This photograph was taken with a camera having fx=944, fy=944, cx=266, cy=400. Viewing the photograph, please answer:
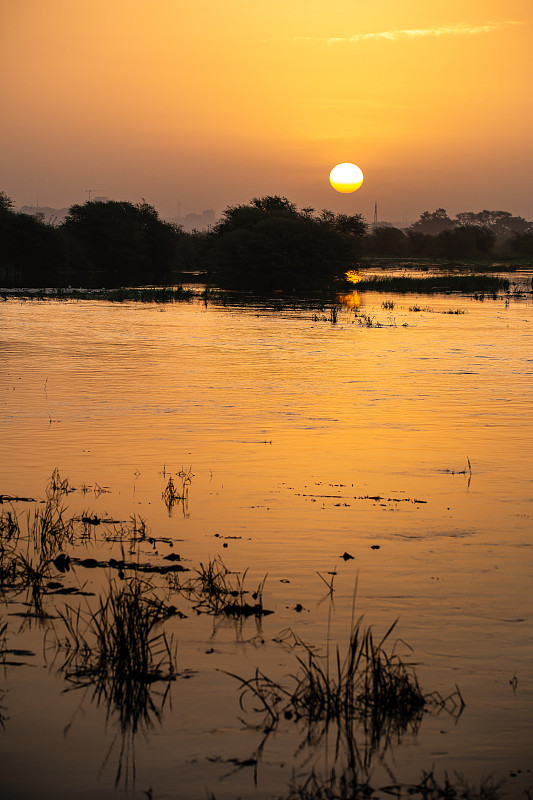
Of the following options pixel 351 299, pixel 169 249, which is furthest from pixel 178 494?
pixel 169 249

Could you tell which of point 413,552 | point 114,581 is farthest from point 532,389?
point 114,581

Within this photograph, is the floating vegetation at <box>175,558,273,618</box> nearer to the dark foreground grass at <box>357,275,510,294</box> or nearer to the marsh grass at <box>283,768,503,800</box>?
the marsh grass at <box>283,768,503,800</box>

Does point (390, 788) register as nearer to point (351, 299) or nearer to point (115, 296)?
point (115, 296)

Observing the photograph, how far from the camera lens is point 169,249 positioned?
125 metres

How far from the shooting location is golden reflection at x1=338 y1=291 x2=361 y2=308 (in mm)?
61719

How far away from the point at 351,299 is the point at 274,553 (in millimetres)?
59379

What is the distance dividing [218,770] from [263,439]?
1080 centimetres

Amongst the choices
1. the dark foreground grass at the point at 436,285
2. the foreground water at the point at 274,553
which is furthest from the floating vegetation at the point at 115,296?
the foreground water at the point at 274,553

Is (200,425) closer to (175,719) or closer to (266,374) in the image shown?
(266,374)

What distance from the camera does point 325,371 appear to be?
27.1 metres

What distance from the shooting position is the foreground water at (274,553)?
562 cm

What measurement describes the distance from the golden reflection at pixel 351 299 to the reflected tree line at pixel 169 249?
10257mm

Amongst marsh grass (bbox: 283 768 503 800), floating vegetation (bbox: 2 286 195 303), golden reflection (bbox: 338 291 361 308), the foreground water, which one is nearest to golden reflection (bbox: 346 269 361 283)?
golden reflection (bbox: 338 291 361 308)

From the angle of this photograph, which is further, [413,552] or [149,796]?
[413,552]
